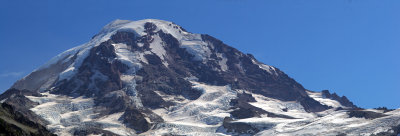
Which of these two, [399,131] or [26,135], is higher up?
[399,131]

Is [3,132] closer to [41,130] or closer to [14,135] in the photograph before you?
[14,135]

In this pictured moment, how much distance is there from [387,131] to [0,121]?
460 ft

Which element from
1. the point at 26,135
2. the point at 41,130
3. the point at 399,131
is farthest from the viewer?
the point at 399,131

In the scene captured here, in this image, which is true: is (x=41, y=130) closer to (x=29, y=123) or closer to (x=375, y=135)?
(x=29, y=123)

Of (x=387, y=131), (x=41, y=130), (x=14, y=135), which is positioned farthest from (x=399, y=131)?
(x=14, y=135)

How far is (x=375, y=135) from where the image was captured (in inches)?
7859

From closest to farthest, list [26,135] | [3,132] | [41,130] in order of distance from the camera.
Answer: [3,132]
[26,135]
[41,130]

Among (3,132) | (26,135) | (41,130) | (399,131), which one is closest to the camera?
(3,132)

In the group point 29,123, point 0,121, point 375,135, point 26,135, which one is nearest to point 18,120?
point 29,123

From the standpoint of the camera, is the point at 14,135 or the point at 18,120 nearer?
the point at 14,135

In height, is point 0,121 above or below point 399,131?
below

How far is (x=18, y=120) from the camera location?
472 feet

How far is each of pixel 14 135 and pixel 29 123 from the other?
128 feet

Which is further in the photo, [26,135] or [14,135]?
[26,135]
